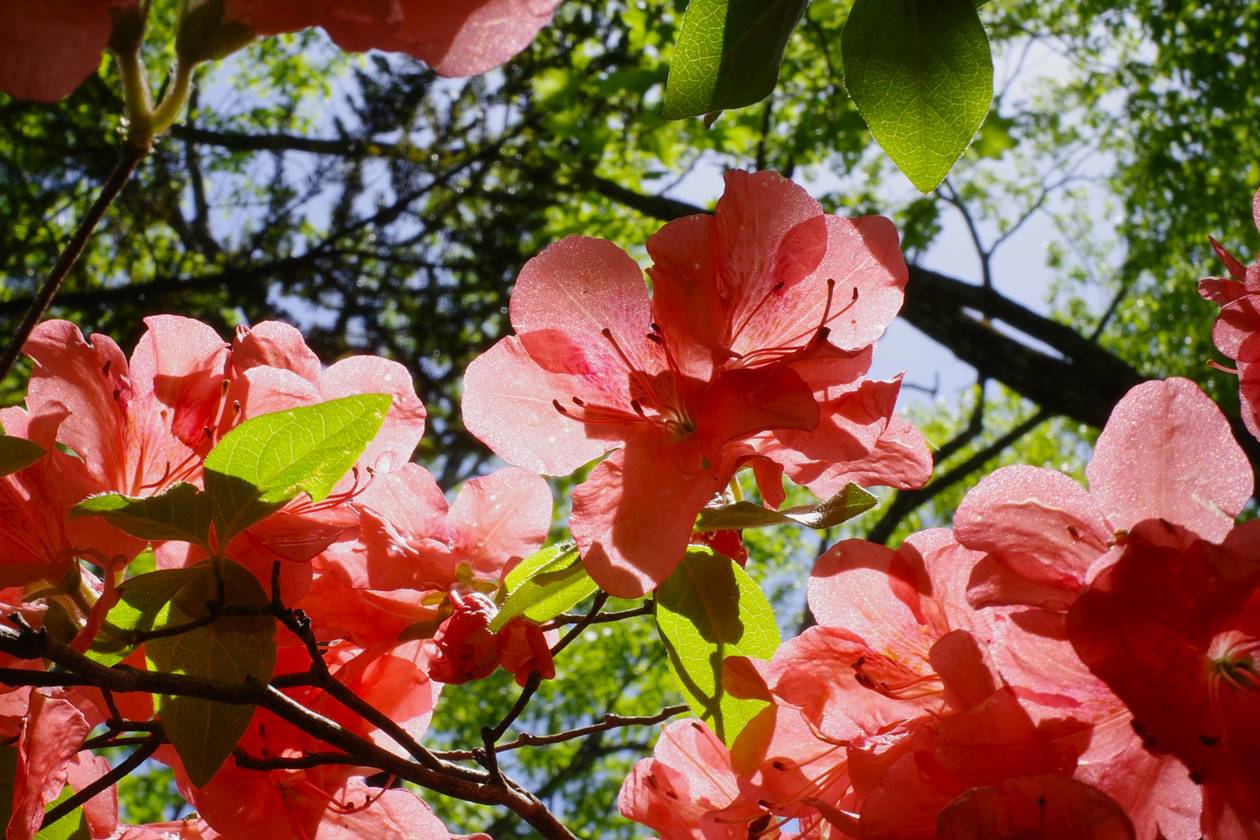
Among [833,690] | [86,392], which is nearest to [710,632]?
[833,690]

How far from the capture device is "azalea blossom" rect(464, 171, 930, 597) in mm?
812

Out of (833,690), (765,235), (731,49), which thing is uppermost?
(731,49)

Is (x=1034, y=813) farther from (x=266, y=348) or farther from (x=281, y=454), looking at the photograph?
(x=266, y=348)

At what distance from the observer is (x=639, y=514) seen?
826 mm

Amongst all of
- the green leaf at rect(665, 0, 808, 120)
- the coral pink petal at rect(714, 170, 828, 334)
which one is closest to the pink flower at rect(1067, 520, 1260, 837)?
the coral pink petal at rect(714, 170, 828, 334)

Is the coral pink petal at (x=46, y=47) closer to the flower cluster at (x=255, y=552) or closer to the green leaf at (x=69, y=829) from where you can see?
the flower cluster at (x=255, y=552)

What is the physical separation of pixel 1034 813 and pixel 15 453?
71 cm

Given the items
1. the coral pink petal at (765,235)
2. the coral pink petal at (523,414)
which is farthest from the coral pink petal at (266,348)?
the coral pink petal at (765,235)

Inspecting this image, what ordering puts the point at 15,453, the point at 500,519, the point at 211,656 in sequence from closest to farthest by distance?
1. the point at 15,453
2. the point at 211,656
3. the point at 500,519

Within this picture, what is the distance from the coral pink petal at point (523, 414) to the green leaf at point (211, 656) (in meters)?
0.23

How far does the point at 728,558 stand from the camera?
973mm

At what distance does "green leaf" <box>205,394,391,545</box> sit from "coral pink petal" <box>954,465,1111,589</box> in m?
0.43

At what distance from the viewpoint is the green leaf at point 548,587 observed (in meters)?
0.90

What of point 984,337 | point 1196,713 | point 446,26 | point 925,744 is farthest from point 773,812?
point 984,337
